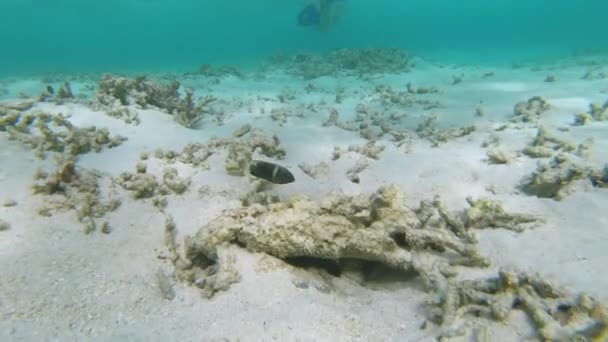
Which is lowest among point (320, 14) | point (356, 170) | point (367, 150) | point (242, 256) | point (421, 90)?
point (242, 256)

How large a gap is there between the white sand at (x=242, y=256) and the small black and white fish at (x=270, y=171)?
352 millimetres

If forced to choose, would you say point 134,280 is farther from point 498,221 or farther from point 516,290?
point 498,221

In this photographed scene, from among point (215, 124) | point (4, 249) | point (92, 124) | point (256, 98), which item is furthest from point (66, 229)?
point (256, 98)

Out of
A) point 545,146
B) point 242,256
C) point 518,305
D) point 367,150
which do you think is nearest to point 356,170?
point 367,150

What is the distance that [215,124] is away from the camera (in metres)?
6.30

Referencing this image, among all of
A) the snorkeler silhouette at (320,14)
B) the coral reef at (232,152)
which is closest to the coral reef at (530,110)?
the coral reef at (232,152)

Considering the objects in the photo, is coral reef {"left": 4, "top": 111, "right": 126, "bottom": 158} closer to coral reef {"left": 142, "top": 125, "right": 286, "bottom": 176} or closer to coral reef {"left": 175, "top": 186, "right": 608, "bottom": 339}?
coral reef {"left": 142, "top": 125, "right": 286, "bottom": 176}

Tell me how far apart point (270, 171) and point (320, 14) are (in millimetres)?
16573

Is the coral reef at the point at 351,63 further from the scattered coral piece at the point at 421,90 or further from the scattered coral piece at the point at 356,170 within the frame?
the scattered coral piece at the point at 356,170

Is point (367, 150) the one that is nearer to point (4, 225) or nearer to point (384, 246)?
point (384, 246)

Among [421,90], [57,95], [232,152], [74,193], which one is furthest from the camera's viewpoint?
[421,90]

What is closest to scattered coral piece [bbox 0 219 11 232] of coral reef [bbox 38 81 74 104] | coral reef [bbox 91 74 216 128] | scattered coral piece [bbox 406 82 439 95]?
coral reef [bbox 91 74 216 128]

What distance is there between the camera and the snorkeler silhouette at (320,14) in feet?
Answer: 57.4

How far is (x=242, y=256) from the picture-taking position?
2.79m
